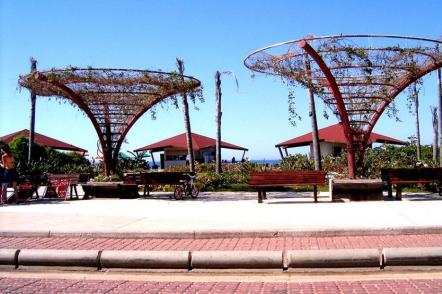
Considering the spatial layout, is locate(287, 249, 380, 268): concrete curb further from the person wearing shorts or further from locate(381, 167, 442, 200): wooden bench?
the person wearing shorts

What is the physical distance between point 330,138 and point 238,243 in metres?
30.7

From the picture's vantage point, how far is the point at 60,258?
727cm

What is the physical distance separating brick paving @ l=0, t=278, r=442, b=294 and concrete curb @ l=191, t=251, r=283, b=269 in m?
0.54

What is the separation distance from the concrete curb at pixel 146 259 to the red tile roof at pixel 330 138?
31.6 meters

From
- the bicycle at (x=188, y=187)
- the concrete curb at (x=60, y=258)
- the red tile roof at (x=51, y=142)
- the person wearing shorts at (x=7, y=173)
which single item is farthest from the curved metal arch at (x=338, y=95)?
the red tile roof at (x=51, y=142)

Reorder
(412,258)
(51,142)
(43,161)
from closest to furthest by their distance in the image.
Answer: (412,258)
(43,161)
(51,142)

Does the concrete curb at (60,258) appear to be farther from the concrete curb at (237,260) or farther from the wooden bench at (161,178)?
the wooden bench at (161,178)

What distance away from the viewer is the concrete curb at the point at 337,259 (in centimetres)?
671

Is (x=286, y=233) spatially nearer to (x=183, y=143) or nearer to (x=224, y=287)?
(x=224, y=287)

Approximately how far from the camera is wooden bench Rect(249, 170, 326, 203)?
14.1 meters

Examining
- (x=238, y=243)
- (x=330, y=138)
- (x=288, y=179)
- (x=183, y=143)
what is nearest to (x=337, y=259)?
(x=238, y=243)

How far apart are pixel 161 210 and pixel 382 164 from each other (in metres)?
12.2

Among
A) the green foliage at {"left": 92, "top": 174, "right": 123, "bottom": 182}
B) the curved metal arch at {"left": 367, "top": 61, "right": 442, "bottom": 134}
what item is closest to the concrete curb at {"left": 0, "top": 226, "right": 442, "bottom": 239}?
the curved metal arch at {"left": 367, "top": 61, "right": 442, "bottom": 134}

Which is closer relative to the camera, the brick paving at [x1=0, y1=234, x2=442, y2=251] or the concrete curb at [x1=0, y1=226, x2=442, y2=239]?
the brick paving at [x1=0, y1=234, x2=442, y2=251]
